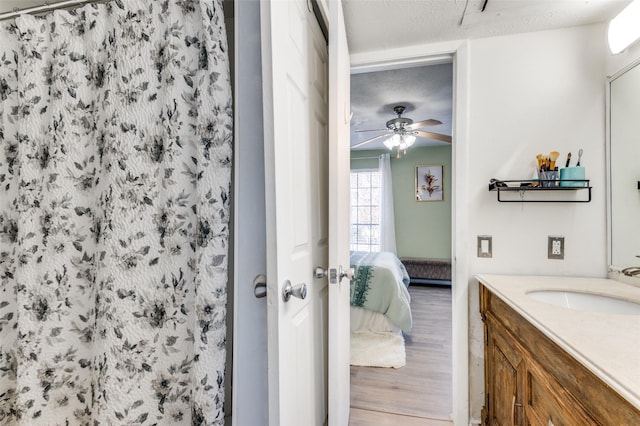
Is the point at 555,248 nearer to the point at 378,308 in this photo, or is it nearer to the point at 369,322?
the point at 378,308

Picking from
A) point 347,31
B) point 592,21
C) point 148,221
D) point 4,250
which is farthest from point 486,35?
point 4,250

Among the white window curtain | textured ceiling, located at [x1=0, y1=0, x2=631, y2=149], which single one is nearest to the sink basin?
textured ceiling, located at [x1=0, y1=0, x2=631, y2=149]

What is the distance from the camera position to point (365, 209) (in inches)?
211

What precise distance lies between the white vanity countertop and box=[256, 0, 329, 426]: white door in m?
0.71

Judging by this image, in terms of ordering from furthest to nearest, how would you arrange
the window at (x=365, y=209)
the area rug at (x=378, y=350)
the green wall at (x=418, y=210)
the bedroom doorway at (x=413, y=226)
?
the window at (x=365, y=209)
the green wall at (x=418, y=210)
the area rug at (x=378, y=350)
the bedroom doorway at (x=413, y=226)

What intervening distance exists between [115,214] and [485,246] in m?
1.75

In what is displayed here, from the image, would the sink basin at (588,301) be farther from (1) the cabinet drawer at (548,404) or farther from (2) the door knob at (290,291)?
(2) the door knob at (290,291)

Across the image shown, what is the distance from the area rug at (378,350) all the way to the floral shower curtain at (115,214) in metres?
1.68

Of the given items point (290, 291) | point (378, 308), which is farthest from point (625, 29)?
point (378, 308)

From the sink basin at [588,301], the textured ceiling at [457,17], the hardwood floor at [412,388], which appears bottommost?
the hardwood floor at [412,388]

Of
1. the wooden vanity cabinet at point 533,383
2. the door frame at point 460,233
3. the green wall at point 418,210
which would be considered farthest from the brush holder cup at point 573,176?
the green wall at point 418,210

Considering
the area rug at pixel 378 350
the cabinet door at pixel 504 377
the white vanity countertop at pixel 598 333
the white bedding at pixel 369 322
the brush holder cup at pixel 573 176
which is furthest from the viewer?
the white bedding at pixel 369 322

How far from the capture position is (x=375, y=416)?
68.5 inches

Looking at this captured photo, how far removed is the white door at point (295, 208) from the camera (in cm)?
78
